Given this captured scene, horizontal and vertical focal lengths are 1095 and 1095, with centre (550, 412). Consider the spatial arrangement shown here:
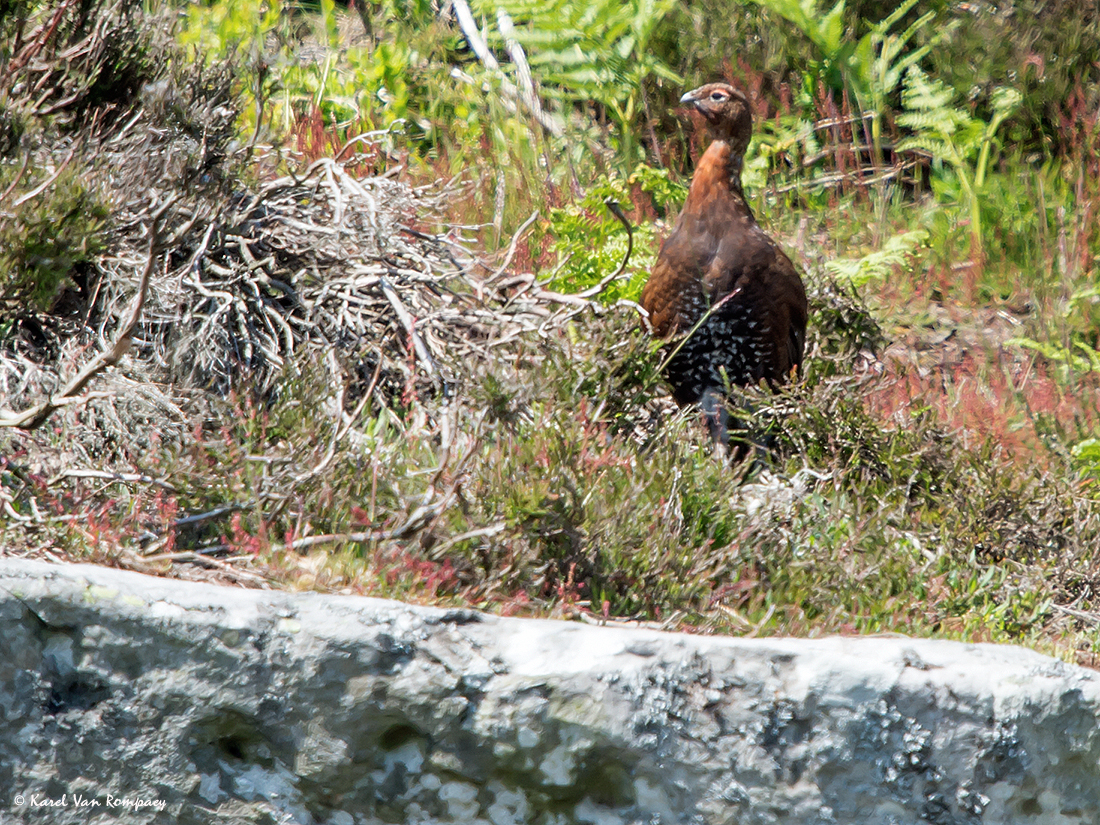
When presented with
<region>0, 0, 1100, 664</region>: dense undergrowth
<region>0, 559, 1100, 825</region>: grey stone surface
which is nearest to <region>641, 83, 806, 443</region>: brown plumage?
<region>0, 0, 1100, 664</region>: dense undergrowth

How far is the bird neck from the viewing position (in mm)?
4273

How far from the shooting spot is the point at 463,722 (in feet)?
8.11

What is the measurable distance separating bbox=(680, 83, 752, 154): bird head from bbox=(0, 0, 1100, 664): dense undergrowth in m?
0.51

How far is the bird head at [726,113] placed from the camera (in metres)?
4.31

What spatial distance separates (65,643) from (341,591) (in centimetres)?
A: 67

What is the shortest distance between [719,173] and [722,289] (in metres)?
0.49

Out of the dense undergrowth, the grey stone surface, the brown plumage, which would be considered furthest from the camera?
the brown plumage

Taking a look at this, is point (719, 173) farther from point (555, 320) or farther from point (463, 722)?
point (463, 722)

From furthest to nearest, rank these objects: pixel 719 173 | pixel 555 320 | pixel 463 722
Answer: pixel 719 173, pixel 555 320, pixel 463 722

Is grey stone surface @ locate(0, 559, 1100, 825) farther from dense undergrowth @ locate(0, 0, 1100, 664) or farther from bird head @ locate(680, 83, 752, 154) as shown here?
bird head @ locate(680, 83, 752, 154)

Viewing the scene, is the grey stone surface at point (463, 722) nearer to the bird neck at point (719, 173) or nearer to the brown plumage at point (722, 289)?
the brown plumage at point (722, 289)

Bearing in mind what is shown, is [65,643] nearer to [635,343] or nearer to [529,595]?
[529,595]

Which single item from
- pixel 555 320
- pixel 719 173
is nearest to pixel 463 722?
pixel 555 320

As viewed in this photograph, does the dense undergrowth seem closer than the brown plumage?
Yes
